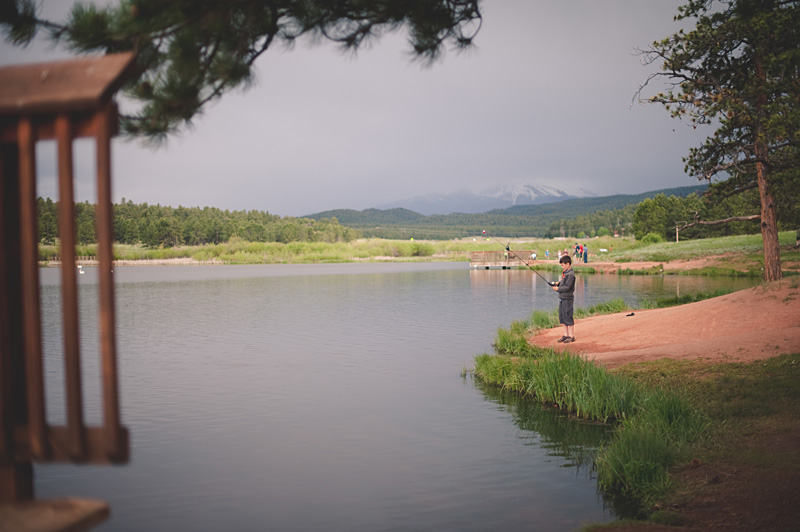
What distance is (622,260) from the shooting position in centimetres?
6300

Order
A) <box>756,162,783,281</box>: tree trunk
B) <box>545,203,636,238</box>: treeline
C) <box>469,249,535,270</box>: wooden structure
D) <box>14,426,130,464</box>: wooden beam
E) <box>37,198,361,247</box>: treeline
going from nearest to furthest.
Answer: <box>14,426,130,464</box>: wooden beam, <box>756,162,783,281</box>: tree trunk, <box>469,249,535,270</box>: wooden structure, <box>37,198,361,247</box>: treeline, <box>545,203,636,238</box>: treeline

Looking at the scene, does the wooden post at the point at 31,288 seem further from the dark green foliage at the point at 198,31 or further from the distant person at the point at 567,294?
the distant person at the point at 567,294

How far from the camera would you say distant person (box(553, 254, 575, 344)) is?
51.1 ft

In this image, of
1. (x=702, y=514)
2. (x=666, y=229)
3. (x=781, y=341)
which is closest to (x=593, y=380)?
(x=781, y=341)

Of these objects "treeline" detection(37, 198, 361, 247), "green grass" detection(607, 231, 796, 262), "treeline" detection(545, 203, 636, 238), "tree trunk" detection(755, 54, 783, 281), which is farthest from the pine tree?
"treeline" detection(545, 203, 636, 238)

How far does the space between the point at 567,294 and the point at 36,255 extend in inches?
541

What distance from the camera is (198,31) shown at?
5500 mm

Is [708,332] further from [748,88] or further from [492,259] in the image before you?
[492,259]

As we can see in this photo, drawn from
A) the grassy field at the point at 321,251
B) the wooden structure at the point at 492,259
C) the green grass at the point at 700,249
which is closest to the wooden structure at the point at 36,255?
the green grass at the point at 700,249

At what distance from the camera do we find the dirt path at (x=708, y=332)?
12.5m

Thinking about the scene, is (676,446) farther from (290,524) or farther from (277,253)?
(277,253)

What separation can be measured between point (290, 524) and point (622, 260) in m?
59.6

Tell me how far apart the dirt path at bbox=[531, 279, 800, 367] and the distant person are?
335 millimetres

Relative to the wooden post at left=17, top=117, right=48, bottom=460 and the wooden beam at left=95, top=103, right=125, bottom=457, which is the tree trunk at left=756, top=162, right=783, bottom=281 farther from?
the wooden post at left=17, top=117, right=48, bottom=460
